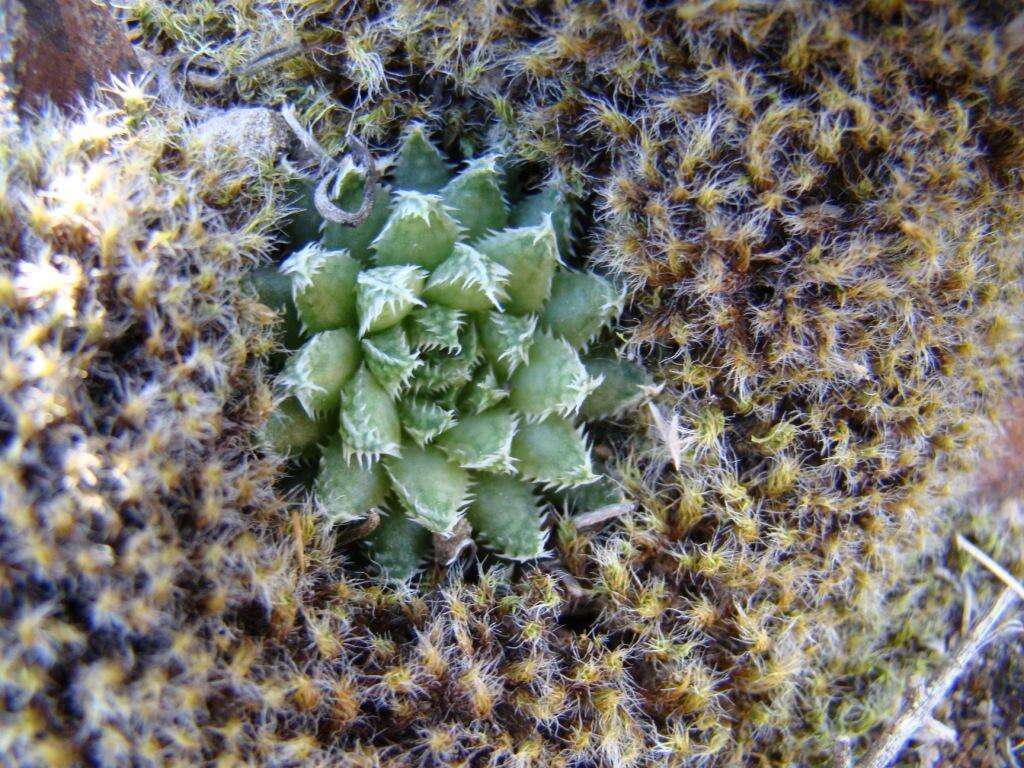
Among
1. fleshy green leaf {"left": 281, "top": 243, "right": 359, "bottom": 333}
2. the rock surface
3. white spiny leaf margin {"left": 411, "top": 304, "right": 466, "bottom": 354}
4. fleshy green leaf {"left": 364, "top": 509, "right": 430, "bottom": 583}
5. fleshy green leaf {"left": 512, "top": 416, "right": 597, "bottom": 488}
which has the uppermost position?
the rock surface

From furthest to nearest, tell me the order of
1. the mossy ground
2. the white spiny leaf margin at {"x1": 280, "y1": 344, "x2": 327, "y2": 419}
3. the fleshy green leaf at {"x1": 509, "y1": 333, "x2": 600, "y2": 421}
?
1. the fleshy green leaf at {"x1": 509, "y1": 333, "x2": 600, "y2": 421}
2. the white spiny leaf margin at {"x1": 280, "y1": 344, "x2": 327, "y2": 419}
3. the mossy ground

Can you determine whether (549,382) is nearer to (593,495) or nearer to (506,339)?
(506,339)

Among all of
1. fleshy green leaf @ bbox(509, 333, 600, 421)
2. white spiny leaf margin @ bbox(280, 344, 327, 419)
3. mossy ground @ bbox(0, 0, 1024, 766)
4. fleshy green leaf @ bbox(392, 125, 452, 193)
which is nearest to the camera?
mossy ground @ bbox(0, 0, 1024, 766)

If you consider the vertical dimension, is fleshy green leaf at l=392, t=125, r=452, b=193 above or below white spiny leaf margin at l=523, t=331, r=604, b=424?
above

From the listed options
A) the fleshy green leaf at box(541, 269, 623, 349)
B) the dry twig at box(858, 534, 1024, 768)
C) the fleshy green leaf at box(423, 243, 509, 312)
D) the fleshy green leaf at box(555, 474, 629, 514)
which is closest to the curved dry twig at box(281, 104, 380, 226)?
the fleshy green leaf at box(423, 243, 509, 312)

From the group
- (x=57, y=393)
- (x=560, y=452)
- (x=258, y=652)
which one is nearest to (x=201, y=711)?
(x=258, y=652)

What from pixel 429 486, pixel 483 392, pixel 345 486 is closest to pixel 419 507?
pixel 429 486

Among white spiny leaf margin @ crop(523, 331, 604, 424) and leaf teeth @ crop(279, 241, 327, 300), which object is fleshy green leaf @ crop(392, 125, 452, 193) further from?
white spiny leaf margin @ crop(523, 331, 604, 424)
